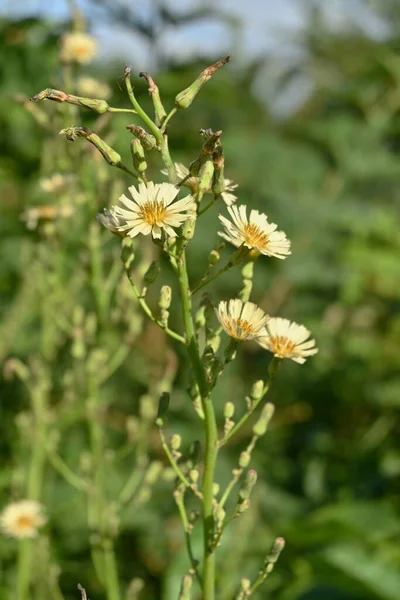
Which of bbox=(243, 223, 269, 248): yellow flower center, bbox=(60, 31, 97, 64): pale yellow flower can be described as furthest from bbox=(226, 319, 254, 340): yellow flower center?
bbox=(60, 31, 97, 64): pale yellow flower

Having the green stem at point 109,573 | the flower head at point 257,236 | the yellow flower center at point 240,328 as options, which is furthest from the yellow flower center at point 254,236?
the green stem at point 109,573

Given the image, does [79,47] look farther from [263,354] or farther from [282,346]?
[263,354]

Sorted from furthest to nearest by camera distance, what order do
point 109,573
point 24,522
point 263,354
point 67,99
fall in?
1. point 263,354
2. point 24,522
3. point 109,573
4. point 67,99

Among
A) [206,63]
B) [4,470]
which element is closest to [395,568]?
[4,470]

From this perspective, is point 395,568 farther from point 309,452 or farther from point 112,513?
point 309,452

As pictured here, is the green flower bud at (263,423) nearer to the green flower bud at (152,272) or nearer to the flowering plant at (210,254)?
the flowering plant at (210,254)

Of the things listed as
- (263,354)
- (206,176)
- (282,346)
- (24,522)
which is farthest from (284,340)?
(263,354)
